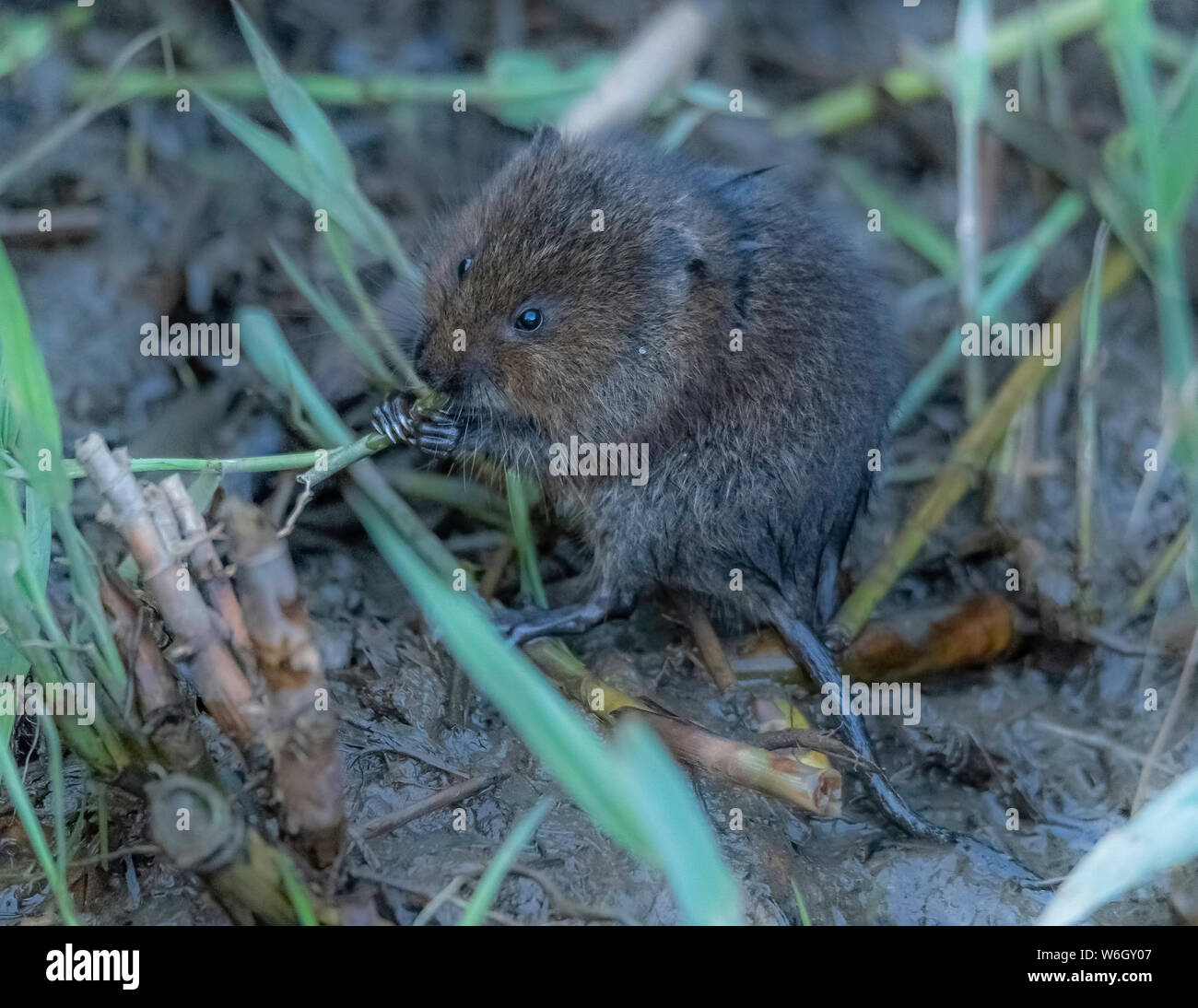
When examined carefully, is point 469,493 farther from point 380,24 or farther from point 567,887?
point 380,24

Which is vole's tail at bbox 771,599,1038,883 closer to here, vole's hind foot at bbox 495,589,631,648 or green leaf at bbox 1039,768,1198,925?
vole's hind foot at bbox 495,589,631,648

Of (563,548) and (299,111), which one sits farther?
(563,548)

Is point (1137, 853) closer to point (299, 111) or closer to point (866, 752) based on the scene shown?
point (866, 752)

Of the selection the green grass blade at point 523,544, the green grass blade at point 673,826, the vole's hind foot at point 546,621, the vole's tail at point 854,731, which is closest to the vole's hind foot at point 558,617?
the vole's hind foot at point 546,621

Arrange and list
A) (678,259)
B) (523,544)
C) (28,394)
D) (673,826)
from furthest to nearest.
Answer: (523,544)
(678,259)
(28,394)
(673,826)

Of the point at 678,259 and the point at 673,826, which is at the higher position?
the point at 678,259

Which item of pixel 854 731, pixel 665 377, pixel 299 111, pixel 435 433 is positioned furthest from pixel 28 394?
pixel 854 731

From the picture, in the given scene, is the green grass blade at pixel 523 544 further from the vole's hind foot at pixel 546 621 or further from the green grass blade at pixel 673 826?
the green grass blade at pixel 673 826

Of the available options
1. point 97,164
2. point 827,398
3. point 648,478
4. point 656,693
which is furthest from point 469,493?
point 97,164
